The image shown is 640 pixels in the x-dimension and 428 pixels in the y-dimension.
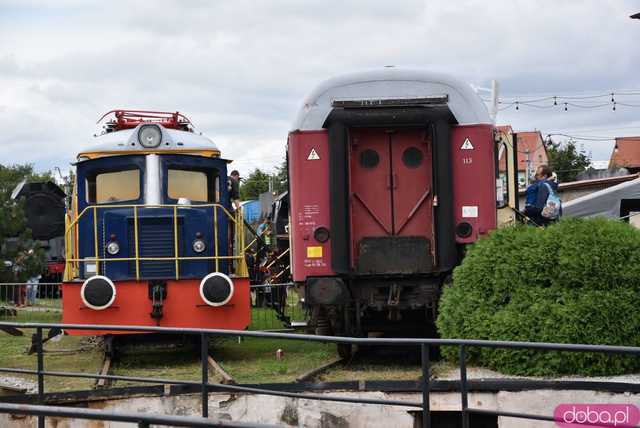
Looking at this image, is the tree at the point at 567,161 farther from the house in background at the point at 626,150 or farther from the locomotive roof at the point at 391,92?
the locomotive roof at the point at 391,92

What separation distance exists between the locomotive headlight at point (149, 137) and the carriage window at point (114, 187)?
1.30ft

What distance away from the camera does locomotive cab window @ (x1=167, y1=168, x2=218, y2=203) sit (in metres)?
12.4

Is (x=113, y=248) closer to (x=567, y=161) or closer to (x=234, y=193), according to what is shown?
(x=234, y=193)

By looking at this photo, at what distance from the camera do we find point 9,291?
21109mm

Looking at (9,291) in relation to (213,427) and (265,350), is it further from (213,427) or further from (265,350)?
(213,427)

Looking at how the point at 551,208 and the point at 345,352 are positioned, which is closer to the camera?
the point at 345,352

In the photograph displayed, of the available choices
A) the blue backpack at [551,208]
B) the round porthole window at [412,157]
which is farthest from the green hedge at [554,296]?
the blue backpack at [551,208]

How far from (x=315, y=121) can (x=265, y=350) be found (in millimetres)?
4049

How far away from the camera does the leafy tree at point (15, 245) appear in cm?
2164

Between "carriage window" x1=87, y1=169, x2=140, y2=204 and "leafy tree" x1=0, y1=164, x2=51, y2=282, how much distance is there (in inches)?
389

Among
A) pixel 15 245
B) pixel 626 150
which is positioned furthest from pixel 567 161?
pixel 15 245

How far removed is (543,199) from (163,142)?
5255 mm

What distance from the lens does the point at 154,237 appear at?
12.1 meters

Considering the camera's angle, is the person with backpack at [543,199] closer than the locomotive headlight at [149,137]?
Yes
